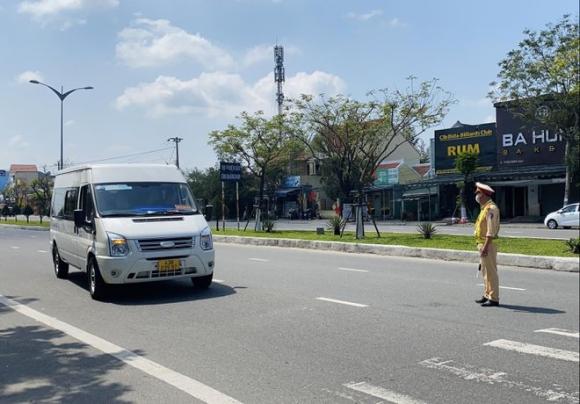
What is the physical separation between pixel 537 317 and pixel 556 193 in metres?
32.9

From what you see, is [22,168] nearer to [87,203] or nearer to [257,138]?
[257,138]

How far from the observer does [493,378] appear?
5.00m

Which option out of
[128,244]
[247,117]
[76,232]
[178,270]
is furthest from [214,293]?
[247,117]

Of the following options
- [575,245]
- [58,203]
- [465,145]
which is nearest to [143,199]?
[58,203]

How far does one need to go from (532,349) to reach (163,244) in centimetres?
559

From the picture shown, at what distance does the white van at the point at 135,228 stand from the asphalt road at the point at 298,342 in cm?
49

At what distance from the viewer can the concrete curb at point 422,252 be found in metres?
12.0

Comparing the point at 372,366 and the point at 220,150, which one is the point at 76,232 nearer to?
the point at 372,366

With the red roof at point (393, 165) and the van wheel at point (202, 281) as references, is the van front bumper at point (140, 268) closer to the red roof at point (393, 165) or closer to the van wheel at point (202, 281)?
the van wheel at point (202, 281)

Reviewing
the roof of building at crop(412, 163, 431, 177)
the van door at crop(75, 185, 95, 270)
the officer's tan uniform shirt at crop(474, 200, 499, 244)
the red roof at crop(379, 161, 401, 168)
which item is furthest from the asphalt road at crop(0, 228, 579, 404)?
the roof of building at crop(412, 163, 431, 177)

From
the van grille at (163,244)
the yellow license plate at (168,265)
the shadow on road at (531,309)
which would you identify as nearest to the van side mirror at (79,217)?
the van grille at (163,244)

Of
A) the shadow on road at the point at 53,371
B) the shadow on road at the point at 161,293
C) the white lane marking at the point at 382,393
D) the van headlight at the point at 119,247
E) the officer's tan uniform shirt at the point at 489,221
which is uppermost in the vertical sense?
the officer's tan uniform shirt at the point at 489,221

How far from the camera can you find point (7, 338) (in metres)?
7.29

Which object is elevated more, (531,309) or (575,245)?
(575,245)
